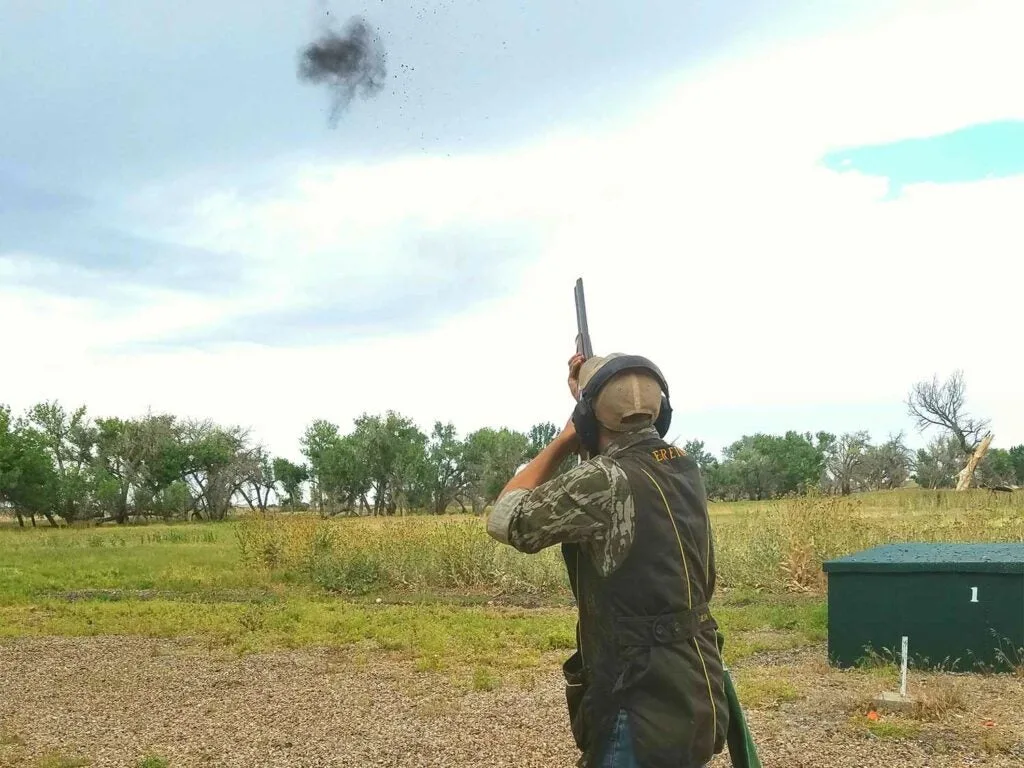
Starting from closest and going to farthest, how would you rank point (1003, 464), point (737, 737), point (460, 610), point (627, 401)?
1. point (627, 401)
2. point (737, 737)
3. point (460, 610)
4. point (1003, 464)

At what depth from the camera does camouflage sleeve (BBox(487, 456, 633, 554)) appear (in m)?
2.37

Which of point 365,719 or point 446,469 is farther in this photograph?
point 446,469

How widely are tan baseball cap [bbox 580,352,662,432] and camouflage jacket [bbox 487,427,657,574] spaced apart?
0.15 metres

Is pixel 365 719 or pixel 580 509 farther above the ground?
pixel 580 509

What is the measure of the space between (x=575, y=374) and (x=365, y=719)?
429cm

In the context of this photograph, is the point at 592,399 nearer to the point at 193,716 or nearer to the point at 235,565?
the point at 193,716

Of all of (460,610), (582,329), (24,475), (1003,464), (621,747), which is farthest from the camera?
(1003,464)

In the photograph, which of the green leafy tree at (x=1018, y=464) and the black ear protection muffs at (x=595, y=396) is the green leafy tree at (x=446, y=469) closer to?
the green leafy tree at (x=1018, y=464)

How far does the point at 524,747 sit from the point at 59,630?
23.7ft

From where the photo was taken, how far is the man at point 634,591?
2.33 meters

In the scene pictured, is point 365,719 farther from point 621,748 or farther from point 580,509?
point 580,509

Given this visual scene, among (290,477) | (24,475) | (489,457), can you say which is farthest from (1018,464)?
(24,475)

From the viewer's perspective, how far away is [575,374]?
2.89m

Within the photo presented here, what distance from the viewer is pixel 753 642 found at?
29.0 ft
